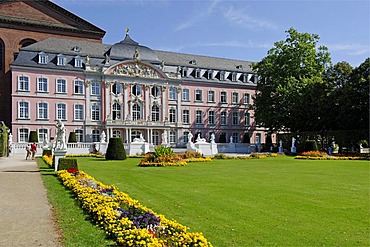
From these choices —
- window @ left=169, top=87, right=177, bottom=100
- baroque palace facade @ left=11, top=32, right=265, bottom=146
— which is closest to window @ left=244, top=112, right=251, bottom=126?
baroque palace facade @ left=11, top=32, right=265, bottom=146

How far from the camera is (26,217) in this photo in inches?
331

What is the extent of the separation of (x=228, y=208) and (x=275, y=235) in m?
2.26

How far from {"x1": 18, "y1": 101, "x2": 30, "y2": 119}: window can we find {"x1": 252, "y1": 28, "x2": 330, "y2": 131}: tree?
2728 cm

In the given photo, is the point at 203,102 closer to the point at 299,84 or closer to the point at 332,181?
the point at 299,84

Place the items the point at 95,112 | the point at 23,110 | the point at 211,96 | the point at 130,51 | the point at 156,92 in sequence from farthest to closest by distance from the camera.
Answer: the point at 211,96 → the point at 156,92 → the point at 130,51 → the point at 95,112 → the point at 23,110

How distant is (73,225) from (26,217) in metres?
1.47

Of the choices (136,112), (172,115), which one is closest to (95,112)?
(136,112)

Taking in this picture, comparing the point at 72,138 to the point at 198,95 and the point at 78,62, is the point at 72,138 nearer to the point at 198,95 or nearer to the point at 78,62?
the point at 78,62

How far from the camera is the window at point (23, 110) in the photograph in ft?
149

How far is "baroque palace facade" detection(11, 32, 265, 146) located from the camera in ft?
152

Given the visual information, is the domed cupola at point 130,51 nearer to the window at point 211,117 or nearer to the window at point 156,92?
the window at point 156,92

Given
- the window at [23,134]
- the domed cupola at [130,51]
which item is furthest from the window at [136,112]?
the window at [23,134]

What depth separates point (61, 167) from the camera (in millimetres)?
16938

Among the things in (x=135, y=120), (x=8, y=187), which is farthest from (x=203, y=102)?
(x=8, y=187)
